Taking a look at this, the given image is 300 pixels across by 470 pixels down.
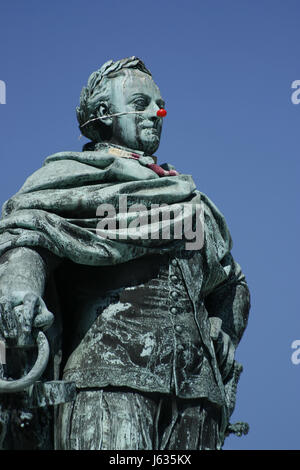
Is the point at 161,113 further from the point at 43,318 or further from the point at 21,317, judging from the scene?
the point at 21,317

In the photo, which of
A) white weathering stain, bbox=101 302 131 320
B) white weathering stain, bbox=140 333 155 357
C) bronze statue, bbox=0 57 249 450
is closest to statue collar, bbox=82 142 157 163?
bronze statue, bbox=0 57 249 450

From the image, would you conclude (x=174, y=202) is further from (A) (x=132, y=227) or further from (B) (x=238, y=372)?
(B) (x=238, y=372)

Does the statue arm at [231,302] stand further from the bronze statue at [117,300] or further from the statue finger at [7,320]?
the statue finger at [7,320]

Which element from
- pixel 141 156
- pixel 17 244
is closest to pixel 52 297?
pixel 17 244

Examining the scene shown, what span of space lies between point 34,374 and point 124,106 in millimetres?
2969

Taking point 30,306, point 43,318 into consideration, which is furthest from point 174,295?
point 30,306

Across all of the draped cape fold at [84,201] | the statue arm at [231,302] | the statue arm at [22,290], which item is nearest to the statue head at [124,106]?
the draped cape fold at [84,201]

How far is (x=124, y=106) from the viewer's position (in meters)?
11.6

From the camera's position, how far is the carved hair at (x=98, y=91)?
38.4 feet

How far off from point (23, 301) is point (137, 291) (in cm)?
119

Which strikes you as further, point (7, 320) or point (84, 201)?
point (84, 201)

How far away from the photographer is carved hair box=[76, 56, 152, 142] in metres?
11.7

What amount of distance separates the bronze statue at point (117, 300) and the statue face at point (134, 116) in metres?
0.01

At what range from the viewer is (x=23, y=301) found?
32.6 feet
